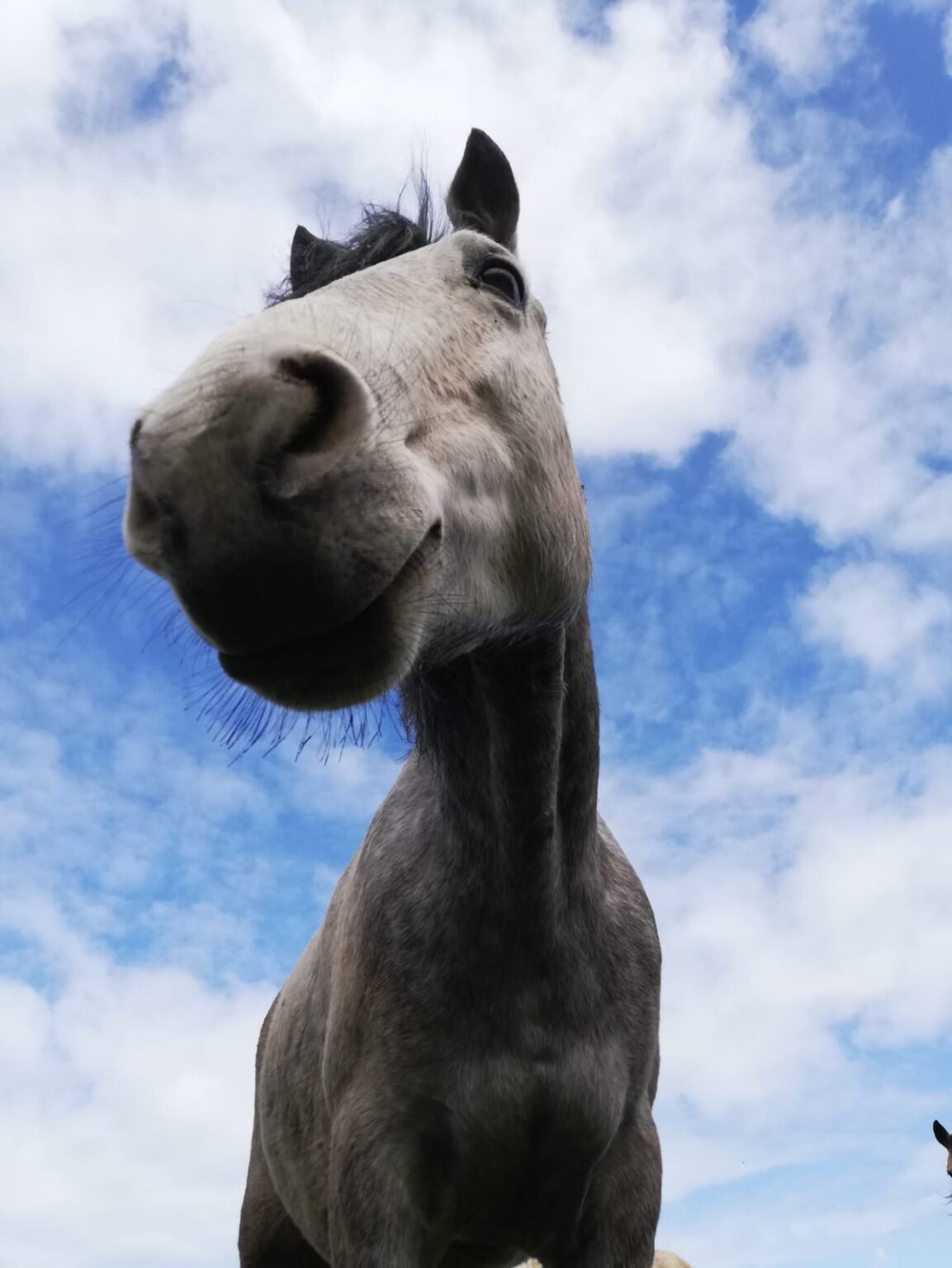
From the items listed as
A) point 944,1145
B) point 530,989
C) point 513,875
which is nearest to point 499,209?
point 513,875

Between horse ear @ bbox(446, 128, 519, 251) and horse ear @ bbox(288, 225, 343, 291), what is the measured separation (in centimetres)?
Result: 48

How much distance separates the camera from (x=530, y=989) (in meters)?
3.57

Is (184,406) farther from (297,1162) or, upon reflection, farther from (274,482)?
(297,1162)

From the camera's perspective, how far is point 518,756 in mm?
3543

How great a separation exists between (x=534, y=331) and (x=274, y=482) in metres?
1.81

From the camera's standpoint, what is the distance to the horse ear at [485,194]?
4023 millimetres

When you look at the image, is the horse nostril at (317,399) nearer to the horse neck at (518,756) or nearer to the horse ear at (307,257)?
the horse neck at (518,756)

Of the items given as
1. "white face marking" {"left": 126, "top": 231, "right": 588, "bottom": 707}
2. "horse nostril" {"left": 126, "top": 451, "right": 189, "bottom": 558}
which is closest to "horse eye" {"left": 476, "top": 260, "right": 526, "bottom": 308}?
"white face marking" {"left": 126, "top": 231, "right": 588, "bottom": 707}

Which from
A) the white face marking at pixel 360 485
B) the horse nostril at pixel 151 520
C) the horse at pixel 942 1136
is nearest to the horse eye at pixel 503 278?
the white face marking at pixel 360 485

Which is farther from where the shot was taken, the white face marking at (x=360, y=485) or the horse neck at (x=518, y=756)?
the horse neck at (x=518, y=756)

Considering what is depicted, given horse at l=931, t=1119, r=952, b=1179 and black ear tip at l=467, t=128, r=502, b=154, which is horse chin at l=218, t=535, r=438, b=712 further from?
horse at l=931, t=1119, r=952, b=1179

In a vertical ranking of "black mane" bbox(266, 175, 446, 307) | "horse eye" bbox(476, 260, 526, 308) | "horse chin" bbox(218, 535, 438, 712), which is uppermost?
"black mane" bbox(266, 175, 446, 307)

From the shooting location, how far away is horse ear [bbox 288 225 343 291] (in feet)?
12.7

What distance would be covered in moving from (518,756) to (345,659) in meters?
1.31
